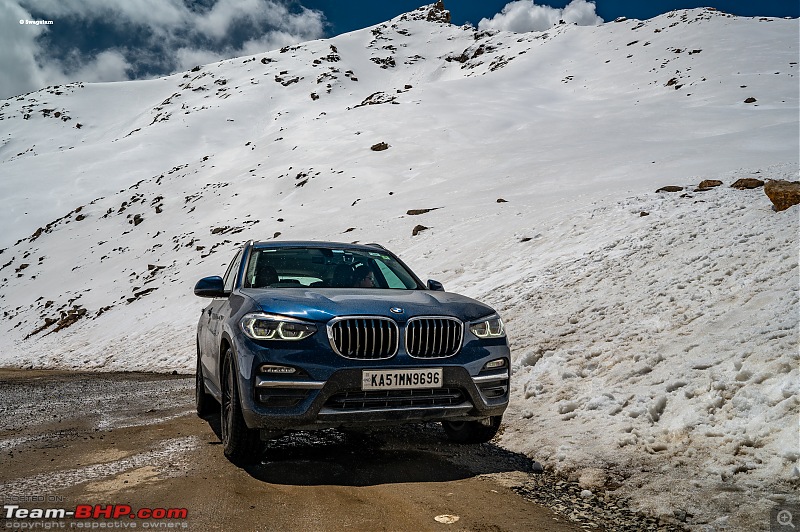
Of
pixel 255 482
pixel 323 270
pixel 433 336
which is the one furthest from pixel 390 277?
pixel 255 482

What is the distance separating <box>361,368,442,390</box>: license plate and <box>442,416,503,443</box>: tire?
33.3 inches

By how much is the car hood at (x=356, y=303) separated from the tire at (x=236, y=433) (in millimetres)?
592

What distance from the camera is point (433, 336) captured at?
4.55 meters

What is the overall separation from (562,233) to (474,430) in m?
9.26

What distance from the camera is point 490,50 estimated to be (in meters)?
122

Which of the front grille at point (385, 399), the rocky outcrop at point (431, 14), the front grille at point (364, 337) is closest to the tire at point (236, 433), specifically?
the front grille at point (385, 399)

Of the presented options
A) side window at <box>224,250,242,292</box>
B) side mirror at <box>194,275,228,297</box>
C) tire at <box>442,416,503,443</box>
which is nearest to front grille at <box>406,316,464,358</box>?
tire at <box>442,416,503,443</box>

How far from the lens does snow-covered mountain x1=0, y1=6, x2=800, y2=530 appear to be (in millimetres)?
4996

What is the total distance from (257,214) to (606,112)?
84.5 feet

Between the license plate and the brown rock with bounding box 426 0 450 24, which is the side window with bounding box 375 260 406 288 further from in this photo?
the brown rock with bounding box 426 0 450 24

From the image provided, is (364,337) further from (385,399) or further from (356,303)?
(385,399)

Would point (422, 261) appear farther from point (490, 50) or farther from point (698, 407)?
point (490, 50)

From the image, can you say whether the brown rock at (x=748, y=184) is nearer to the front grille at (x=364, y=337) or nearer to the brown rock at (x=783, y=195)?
the brown rock at (x=783, y=195)

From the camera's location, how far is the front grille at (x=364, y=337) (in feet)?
14.2
